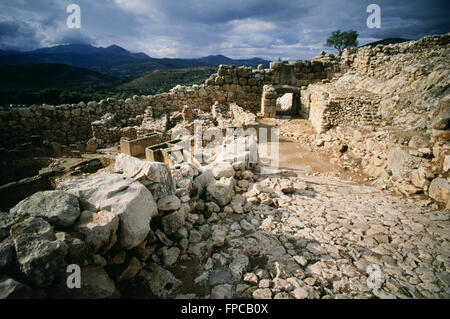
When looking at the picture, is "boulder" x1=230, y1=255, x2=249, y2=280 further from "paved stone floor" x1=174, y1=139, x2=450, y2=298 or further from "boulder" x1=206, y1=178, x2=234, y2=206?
"boulder" x1=206, y1=178, x2=234, y2=206

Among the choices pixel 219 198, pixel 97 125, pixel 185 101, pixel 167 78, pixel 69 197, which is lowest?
pixel 219 198

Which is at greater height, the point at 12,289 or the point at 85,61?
the point at 85,61

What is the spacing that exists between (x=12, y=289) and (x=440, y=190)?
21.6ft

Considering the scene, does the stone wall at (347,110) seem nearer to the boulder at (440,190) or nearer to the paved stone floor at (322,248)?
the boulder at (440,190)

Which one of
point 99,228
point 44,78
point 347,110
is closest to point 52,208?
point 99,228

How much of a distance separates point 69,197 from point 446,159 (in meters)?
6.99

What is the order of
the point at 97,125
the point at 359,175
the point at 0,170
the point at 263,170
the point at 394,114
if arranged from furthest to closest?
1. the point at 97,125
2. the point at 394,114
3. the point at 0,170
4. the point at 359,175
5. the point at 263,170

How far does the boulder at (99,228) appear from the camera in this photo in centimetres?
186

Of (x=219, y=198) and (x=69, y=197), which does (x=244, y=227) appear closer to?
(x=219, y=198)

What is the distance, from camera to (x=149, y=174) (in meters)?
2.69

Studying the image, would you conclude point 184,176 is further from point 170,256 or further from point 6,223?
point 6,223

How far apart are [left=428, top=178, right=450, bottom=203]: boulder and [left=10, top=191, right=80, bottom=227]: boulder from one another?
6338 mm
